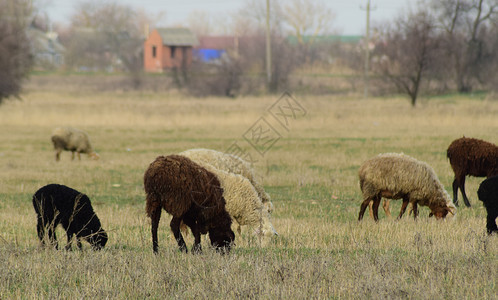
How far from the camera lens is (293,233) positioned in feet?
29.6

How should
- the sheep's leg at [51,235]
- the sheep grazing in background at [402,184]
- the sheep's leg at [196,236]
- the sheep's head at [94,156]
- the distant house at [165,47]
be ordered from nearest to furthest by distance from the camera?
1. the sheep's leg at [51,235]
2. the sheep's leg at [196,236]
3. the sheep grazing in background at [402,184]
4. the sheep's head at [94,156]
5. the distant house at [165,47]

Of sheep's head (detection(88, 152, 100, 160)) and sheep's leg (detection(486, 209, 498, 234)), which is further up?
sheep's leg (detection(486, 209, 498, 234))

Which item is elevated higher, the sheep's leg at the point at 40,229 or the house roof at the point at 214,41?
the house roof at the point at 214,41

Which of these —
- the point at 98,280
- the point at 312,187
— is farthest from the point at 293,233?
the point at 312,187

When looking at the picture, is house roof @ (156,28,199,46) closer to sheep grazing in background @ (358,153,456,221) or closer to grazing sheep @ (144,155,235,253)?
sheep grazing in background @ (358,153,456,221)

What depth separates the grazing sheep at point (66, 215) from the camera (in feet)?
24.2

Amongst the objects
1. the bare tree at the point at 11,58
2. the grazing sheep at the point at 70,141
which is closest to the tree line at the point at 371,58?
the bare tree at the point at 11,58

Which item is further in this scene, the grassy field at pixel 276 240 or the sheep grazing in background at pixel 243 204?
the sheep grazing in background at pixel 243 204

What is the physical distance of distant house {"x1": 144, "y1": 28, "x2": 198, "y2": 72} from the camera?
79812mm

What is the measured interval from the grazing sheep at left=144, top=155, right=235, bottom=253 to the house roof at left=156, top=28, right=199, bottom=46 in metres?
73.3

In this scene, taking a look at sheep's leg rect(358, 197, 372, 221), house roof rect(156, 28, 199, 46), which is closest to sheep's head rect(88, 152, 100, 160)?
sheep's leg rect(358, 197, 372, 221)

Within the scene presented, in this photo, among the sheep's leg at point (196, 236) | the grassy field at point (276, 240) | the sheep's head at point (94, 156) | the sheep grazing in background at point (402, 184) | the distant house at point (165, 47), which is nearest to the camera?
the grassy field at point (276, 240)

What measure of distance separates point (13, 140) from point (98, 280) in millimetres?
20881

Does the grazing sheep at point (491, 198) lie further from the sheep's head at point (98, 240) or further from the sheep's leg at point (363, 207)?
the sheep's head at point (98, 240)
